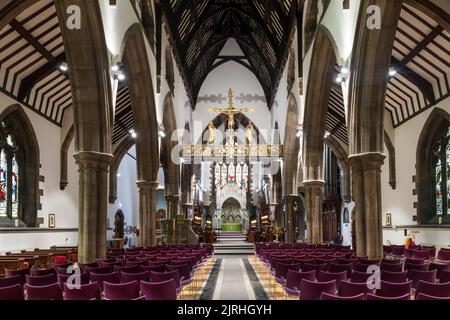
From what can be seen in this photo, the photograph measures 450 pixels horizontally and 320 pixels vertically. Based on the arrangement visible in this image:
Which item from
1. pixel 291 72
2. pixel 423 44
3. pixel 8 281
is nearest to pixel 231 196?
pixel 291 72

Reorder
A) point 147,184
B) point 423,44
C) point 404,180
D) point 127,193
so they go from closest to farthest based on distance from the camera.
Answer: point 423,44
point 147,184
point 404,180
point 127,193

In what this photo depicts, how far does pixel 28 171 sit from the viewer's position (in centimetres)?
1802

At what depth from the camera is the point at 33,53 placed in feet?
51.2

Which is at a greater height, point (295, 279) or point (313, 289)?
point (313, 289)

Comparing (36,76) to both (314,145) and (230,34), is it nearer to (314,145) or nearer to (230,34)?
(314,145)

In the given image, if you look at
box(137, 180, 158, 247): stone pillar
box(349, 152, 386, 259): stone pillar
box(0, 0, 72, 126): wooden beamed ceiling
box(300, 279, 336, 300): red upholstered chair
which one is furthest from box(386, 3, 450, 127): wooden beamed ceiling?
box(0, 0, 72, 126): wooden beamed ceiling

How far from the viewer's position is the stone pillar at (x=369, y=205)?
11961 millimetres

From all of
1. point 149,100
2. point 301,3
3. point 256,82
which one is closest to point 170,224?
→ point 149,100

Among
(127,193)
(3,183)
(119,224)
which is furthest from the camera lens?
(127,193)

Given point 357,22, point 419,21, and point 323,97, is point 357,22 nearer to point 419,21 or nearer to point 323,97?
point 419,21

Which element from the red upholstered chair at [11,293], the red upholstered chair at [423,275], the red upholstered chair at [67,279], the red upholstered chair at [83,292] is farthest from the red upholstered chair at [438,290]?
the red upholstered chair at [11,293]

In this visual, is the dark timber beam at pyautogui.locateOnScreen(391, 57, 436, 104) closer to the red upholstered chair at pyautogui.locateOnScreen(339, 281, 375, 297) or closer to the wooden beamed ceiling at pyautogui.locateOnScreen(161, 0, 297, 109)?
the wooden beamed ceiling at pyautogui.locateOnScreen(161, 0, 297, 109)

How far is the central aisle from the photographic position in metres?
10.1

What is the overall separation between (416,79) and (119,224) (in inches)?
792
